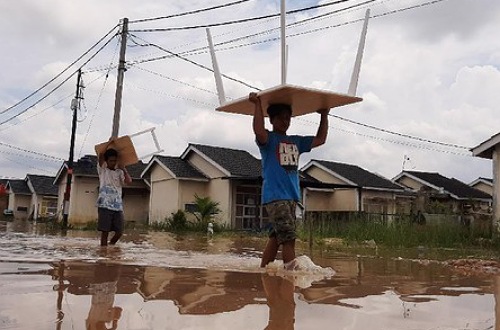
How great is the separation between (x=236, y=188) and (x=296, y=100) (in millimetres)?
19989

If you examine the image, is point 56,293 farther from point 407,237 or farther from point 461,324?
point 407,237

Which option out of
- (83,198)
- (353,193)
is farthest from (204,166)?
(83,198)

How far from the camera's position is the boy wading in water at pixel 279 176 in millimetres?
4316

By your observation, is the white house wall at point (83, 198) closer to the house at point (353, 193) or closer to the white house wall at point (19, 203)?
the house at point (353, 193)

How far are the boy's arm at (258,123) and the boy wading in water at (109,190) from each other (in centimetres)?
387

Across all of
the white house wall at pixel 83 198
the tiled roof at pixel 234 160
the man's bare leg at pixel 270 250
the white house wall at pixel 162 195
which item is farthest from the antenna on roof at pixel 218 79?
the white house wall at pixel 83 198

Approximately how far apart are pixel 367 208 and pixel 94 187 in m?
15.4

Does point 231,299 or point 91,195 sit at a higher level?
point 91,195

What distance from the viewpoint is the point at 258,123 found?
14.1 feet

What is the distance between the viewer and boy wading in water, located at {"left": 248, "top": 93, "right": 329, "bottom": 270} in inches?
170

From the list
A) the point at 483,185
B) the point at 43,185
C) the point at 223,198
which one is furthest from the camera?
the point at 43,185

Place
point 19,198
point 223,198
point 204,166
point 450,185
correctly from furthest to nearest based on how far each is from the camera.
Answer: point 19,198 → point 450,185 → point 204,166 → point 223,198

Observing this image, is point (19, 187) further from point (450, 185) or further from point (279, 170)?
point (279, 170)

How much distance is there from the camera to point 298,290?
132 inches
